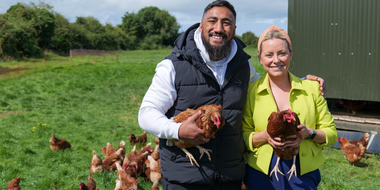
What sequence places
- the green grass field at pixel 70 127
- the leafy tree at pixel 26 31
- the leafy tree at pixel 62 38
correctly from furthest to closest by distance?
the leafy tree at pixel 62 38 < the leafy tree at pixel 26 31 < the green grass field at pixel 70 127

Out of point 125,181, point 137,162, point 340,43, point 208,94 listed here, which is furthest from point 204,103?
point 340,43

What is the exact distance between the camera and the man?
7.31 feet

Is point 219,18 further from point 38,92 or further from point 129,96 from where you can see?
point 38,92

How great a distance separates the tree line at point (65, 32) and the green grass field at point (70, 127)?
10.9 meters

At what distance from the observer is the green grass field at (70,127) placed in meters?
4.91

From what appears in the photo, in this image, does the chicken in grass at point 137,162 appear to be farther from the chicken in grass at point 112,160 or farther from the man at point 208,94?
the man at point 208,94

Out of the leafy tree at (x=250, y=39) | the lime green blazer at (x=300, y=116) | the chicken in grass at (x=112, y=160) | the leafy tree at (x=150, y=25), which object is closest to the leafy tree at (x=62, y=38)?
the leafy tree at (x=250, y=39)

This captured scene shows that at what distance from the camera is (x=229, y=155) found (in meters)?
2.28

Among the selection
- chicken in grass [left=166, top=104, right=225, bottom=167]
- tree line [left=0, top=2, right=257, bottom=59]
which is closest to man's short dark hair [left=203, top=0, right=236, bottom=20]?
chicken in grass [left=166, top=104, right=225, bottom=167]

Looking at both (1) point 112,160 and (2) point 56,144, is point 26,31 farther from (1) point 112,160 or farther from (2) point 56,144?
(1) point 112,160

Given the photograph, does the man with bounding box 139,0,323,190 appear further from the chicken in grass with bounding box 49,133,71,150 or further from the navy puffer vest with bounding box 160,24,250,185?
the chicken in grass with bounding box 49,133,71,150

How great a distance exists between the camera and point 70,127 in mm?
8344

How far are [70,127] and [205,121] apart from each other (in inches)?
285

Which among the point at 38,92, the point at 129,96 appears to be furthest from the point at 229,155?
the point at 38,92
